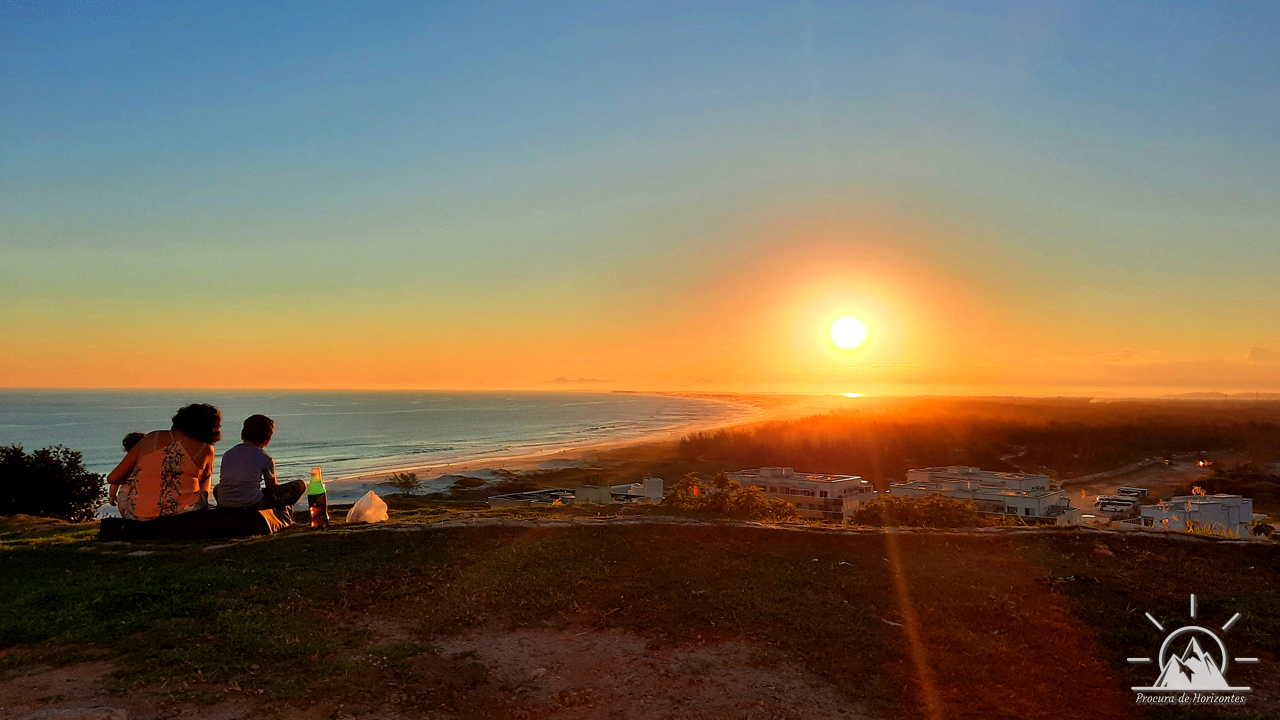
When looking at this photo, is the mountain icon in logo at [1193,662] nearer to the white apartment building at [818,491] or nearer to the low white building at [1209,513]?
the low white building at [1209,513]

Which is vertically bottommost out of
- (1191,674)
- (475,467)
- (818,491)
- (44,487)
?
(475,467)

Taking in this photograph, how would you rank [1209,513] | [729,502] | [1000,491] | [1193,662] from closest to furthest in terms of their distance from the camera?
1. [1193,662]
2. [729,502]
3. [1209,513]
4. [1000,491]

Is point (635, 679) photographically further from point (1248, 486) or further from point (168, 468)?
point (1248, 486)

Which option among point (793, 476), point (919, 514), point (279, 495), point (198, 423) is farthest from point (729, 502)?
point (793, 476)

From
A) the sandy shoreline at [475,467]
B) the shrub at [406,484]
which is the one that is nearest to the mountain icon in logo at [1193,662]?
the shrub at [406,484]

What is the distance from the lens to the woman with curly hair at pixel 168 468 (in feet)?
27.6

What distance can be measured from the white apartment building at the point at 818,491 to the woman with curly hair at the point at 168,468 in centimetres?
2742

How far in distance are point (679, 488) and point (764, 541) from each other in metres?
3.89

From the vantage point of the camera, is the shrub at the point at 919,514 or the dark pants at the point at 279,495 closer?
the dark pants at the point at 279,495

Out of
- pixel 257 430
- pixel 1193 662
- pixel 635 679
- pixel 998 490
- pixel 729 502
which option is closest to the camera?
pixel 635 679

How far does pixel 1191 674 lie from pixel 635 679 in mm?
4341

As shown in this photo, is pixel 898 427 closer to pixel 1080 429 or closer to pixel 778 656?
pixel 1080 429

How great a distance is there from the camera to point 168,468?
27.7ft

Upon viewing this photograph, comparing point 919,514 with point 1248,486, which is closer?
point 919,514
